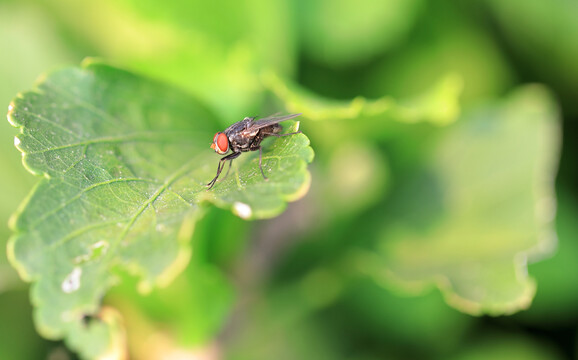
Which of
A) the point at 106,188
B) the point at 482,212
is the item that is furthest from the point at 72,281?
the point at 482,212

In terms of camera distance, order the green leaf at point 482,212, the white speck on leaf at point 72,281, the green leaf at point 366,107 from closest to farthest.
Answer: the white speck on leaf at point 72,281, the green leaf at point 366,107, the green leaf at point 482,212

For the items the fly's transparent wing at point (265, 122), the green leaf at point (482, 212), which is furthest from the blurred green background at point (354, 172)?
the fly's transparent wing at point (265, 122)

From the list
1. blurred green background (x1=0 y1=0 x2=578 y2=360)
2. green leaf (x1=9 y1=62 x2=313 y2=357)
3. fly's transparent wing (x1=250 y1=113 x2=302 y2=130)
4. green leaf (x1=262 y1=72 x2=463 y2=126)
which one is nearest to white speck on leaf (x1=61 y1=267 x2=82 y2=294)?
green leaf (x1=9 y1=62 x2=313 y2=357)

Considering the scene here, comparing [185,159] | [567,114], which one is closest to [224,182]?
[185,159]

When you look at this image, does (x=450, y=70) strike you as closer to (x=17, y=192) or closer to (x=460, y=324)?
(x=460, y=324)

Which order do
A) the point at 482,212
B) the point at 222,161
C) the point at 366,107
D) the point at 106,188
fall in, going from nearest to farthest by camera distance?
the point at 106,188, the point at 222,161, the point at 366,107, the point at 482,212

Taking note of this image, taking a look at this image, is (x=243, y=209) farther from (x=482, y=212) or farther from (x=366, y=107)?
(x=482, y=212)

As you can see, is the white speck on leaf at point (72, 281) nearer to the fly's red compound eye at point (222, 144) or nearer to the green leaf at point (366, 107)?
the fly's red compound eye at point (222, 144)
